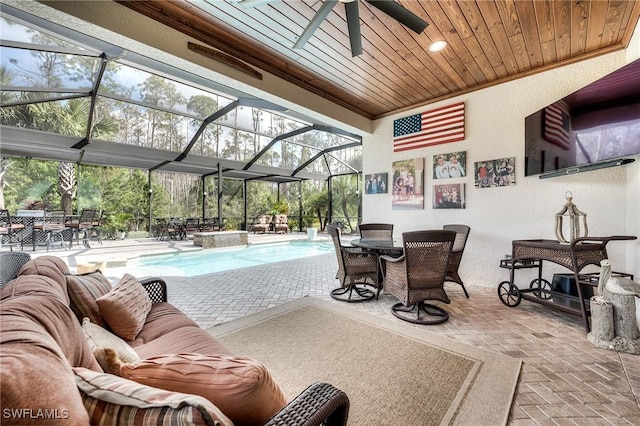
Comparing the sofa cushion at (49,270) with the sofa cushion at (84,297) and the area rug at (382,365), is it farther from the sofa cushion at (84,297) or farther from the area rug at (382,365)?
the area rug at (382,365)

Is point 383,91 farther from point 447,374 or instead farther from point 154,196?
point 154,196

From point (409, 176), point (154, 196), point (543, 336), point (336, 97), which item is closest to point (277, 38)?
point (336, 97)

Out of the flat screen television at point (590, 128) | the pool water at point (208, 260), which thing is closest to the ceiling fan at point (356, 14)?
the flat screen television at point (590, 128)

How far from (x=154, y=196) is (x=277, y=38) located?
11.9m

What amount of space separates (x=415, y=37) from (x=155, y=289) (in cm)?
385

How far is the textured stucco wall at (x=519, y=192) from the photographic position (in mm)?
3324

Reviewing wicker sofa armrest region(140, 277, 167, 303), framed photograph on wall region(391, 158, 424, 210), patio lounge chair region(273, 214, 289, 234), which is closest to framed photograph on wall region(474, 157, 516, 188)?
framed photograph on wall region(391, 158, 424, 210)

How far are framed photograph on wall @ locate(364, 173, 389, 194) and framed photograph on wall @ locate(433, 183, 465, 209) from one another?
1043 mm

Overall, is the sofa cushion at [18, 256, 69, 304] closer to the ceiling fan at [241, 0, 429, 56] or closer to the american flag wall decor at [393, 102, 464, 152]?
the ceiling fan at [241, 0, 429, 56]

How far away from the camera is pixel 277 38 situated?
3207 millimetres

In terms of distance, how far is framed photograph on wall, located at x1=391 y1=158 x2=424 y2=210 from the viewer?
508 centimetres

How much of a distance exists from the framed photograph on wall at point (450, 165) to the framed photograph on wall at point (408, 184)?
0.27 metres

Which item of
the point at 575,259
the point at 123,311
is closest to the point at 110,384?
the point at 123,311

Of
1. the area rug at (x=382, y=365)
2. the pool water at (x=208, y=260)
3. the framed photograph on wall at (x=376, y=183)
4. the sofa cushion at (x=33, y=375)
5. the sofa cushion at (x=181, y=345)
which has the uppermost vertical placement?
the framed photograph on wall at (x=376, y=183)
